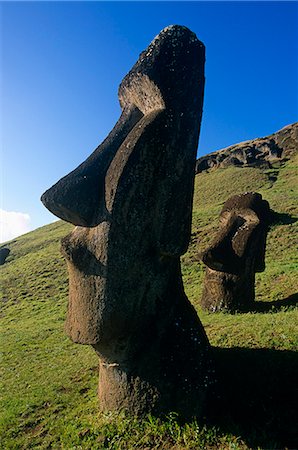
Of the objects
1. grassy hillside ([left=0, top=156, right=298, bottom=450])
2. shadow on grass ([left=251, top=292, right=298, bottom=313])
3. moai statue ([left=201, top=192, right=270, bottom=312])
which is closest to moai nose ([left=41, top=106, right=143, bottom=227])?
grassy hillside ([left=0, top=156, right=298, bottom=450])

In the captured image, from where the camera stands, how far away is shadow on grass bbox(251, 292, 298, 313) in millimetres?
10117

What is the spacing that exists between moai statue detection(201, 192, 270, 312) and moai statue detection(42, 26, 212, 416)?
531 cm

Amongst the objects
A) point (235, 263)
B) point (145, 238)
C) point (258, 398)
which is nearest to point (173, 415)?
point (258, 398)

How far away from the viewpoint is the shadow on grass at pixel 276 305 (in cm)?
1012

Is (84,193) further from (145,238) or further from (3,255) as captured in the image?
(3,255)

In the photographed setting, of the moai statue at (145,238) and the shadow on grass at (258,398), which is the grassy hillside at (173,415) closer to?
the shadow on grass at (258,398)

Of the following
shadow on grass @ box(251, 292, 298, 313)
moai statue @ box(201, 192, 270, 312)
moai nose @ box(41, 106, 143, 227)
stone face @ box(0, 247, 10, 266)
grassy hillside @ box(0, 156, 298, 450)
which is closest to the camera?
grassy hillside @ box(0, 156, 298, 450)

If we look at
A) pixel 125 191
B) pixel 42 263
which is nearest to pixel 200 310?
pixel 125 191

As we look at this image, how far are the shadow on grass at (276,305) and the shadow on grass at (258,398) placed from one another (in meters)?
4.51

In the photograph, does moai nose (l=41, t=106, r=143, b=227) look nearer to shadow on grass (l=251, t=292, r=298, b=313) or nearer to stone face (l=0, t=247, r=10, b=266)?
shadow on grass (l=251, t=292, r=298, b=313)

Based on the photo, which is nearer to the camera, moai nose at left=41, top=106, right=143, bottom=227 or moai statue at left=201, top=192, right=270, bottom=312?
moai nose at left=41, top=106, right=143, bottom=227

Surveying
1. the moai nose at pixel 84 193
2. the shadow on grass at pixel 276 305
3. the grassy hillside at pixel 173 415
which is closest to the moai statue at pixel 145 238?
the moai nose at pixel 84 193

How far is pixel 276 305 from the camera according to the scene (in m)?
10.5

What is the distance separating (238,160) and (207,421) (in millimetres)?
55532
